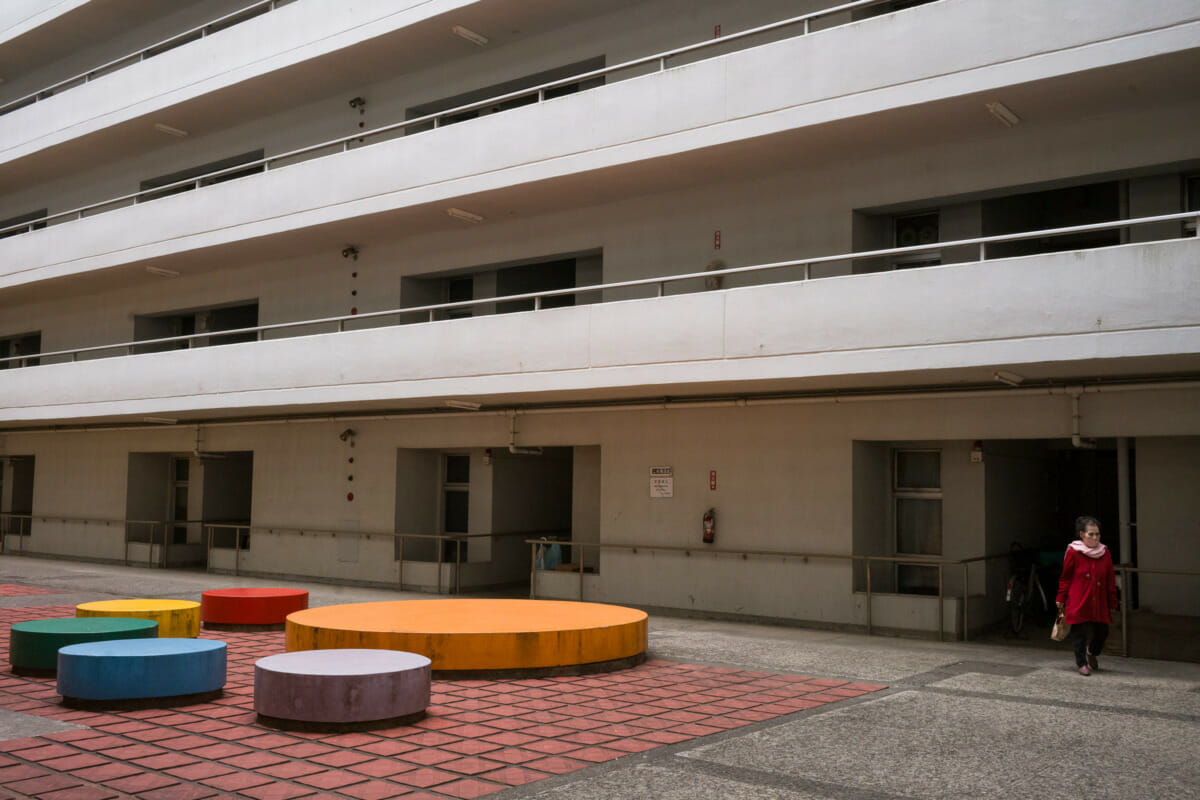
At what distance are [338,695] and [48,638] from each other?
3741mm

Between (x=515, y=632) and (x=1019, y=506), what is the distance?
984 cm

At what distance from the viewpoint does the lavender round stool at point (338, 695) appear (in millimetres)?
7562

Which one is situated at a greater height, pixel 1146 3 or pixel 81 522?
pixel 1146 3

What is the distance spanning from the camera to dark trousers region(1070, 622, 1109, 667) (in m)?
11.0

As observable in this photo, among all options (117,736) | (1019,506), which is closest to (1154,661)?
(1019,506)

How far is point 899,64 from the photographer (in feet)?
44.1

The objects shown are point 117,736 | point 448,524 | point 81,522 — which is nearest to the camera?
point 117,736

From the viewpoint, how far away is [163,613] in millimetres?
11523

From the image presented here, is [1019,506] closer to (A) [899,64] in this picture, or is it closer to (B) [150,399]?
(A) [899,64]

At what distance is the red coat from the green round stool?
9208 mm

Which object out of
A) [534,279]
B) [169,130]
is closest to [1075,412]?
[534,279]

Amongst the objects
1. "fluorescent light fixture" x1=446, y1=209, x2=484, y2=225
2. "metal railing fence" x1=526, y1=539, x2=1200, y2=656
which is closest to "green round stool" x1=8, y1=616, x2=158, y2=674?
"metal railing fence" x1=526, y1=539, x2=1200, y2=656

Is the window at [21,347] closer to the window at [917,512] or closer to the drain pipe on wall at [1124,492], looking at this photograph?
the window at [917,512]

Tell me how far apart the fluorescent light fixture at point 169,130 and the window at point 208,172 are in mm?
822
